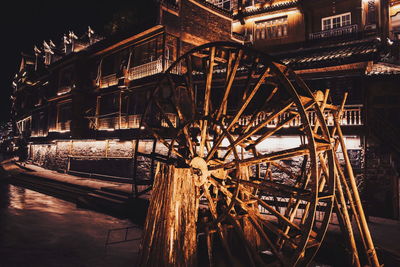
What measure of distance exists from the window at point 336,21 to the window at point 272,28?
2.34 m

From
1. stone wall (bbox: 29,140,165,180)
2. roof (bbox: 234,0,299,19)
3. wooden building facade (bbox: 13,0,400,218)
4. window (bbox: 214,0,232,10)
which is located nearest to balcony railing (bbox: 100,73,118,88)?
wooden building facade (bbox: 13,0,400,218)

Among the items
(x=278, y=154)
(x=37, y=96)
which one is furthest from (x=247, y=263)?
(x=37, y=96)

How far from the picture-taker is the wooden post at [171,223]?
5.53 m

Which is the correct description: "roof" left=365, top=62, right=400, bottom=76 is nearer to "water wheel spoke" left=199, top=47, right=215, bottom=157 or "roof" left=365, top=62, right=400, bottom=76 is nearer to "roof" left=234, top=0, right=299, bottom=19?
"roof" left=234, top=0, right=299, bottom=19

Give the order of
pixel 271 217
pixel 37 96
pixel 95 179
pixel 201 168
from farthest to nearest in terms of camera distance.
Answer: pixel 37 96, pixel 95 179, pixel 271 217, pixel 201 168

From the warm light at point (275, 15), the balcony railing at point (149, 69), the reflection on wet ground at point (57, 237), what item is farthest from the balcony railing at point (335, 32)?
the reflection on wet ground at point (57, 237)

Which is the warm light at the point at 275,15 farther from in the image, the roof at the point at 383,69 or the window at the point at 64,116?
the window at the point at 64,116

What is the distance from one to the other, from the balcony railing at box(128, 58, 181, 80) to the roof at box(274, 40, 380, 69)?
695cm

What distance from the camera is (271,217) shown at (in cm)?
1055

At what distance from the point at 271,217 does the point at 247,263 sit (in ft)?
10.9

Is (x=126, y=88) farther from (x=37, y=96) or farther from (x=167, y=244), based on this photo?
(x=37, y=96)

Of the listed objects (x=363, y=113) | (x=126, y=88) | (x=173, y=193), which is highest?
(x=126, y=88)

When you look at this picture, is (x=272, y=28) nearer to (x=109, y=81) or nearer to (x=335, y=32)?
(x=335, y=32)

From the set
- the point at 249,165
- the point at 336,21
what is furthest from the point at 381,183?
the point at 336,21
